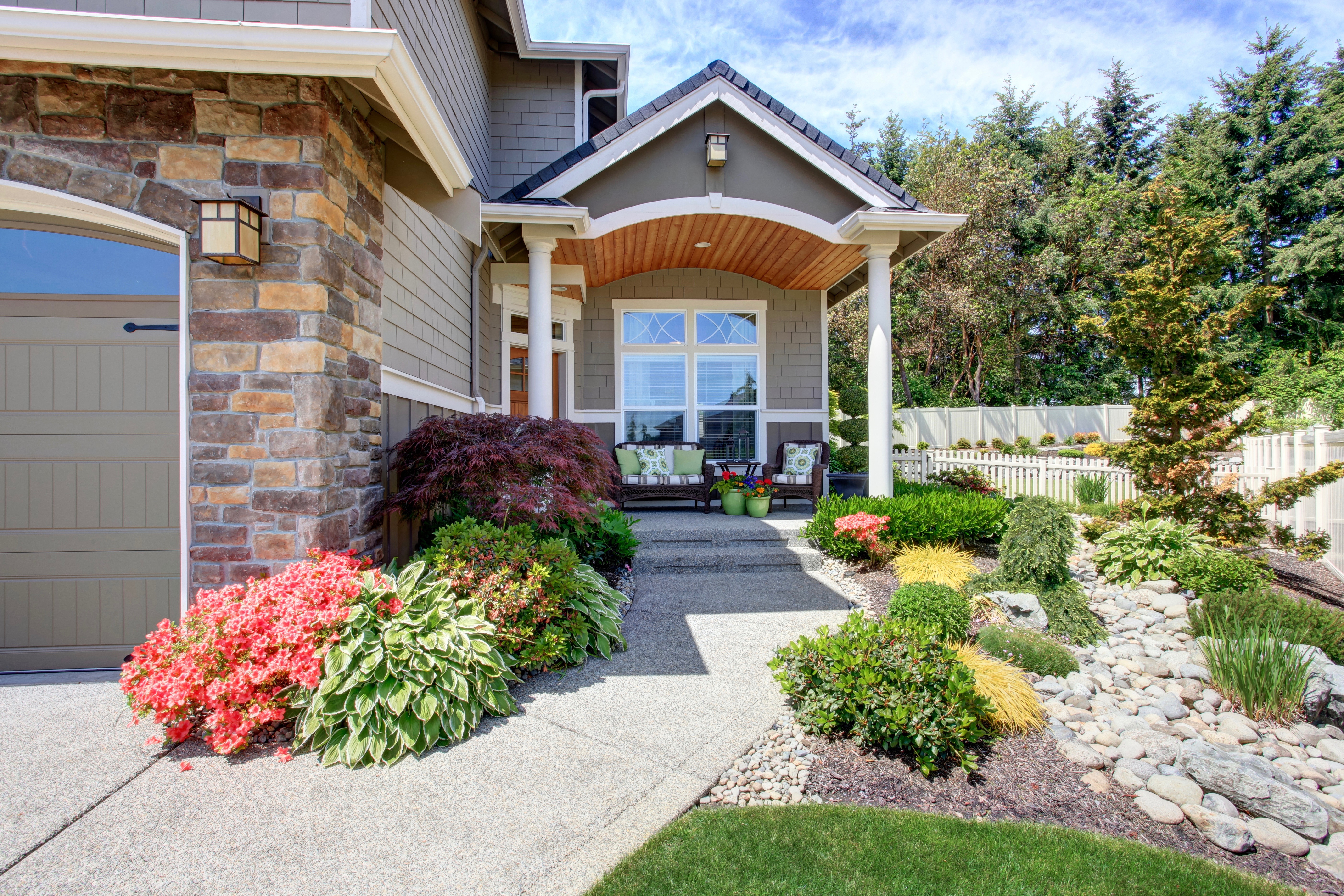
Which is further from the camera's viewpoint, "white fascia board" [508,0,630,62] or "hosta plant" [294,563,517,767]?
"white fascia board" [508,0,630,62]

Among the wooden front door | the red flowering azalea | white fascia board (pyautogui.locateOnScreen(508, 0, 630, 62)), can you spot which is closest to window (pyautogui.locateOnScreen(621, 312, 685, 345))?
the wooden front door

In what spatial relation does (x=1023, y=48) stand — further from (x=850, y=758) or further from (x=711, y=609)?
(x=850, y=758)

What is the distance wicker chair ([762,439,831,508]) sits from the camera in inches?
285

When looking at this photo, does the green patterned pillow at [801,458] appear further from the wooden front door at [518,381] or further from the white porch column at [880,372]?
the wooden front door at [518,381]

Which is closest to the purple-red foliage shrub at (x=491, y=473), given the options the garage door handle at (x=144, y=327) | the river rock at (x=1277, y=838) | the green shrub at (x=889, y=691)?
the garage door handle at (x=144, y=327)

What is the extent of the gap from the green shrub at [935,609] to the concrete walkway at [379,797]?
38.5 inches

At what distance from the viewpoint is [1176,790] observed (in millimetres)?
2471

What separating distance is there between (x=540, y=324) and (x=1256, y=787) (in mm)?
5439

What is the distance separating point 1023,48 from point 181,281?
55.8 feet

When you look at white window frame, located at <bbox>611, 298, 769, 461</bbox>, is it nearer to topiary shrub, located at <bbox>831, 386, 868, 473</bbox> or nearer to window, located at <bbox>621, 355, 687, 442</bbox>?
window, located at <bbox>621, 355, 687, 442</bbox>

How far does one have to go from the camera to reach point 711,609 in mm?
4508

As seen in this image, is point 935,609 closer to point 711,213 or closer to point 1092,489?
point 711,213

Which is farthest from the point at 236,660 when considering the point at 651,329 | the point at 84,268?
the point at 651,329

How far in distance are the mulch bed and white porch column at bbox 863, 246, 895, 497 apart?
381 centimetres
